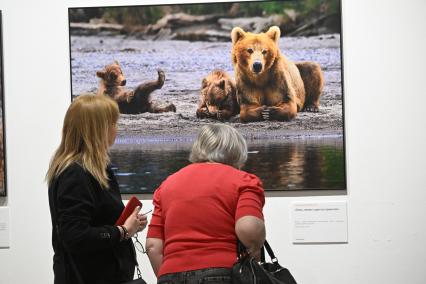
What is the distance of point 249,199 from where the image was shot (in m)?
2.17

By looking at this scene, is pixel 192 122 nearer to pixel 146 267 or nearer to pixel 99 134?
pixel 146 267

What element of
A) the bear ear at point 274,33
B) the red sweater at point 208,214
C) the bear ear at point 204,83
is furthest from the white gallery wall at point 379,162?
the red sweater at point 208,214

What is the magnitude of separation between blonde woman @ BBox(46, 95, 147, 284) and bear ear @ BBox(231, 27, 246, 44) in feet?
4.32

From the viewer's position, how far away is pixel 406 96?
11.0ft

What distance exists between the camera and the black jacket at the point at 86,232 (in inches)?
82.9

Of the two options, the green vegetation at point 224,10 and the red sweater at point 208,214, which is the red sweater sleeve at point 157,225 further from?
the green vegetation at point 224,10

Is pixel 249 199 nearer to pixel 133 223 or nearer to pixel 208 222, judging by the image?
pixel 208 222

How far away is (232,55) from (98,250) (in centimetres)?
159

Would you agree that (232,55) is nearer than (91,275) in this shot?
No

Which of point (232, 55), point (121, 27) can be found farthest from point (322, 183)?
point (121, 27)

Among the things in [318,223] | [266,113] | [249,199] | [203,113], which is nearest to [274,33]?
[266,113]

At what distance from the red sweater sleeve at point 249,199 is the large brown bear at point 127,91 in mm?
1349

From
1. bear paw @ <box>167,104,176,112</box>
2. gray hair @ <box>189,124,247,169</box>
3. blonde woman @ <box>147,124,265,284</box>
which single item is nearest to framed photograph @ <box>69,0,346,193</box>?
bear paw @ <box>167,104,176,112</box>

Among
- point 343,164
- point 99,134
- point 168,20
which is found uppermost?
point 168,20
